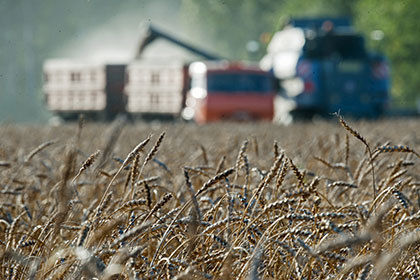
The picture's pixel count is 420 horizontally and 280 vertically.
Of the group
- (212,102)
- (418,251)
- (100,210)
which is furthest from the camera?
(212,102)

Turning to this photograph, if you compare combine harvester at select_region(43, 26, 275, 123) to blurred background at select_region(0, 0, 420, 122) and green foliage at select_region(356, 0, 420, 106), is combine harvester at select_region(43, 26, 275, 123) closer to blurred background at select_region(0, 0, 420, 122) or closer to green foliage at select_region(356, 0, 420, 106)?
green foliage at select_region(356, 0, 420, 106)

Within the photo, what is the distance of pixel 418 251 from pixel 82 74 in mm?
27120

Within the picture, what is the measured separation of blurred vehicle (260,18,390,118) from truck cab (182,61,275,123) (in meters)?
0.76

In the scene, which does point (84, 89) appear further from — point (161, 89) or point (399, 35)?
point (399, 35)

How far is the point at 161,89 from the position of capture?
27266 millimetres

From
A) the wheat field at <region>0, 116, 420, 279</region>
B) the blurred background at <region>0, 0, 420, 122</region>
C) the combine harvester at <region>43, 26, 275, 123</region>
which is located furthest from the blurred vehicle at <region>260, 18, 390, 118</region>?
the blurred background at <region>0, 0, 420, 122</region>

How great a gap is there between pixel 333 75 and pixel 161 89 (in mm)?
5449

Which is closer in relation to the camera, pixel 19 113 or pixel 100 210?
pixel 100 210

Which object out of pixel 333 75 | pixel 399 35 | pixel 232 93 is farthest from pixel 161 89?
pixel 399 35

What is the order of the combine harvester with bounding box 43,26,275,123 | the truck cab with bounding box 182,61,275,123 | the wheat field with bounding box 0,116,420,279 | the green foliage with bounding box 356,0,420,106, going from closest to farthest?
the wheat field with bounding box 0,116,420,279
the truck cab with bounding box 182,61,275,123
the combine harvester with bounding box 43,26,275,123
the green foliage with bounding box 356,0,420,106

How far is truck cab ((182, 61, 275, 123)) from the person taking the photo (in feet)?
78.3

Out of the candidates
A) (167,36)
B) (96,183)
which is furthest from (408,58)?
(96,183)

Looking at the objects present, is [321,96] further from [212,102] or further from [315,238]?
[315,238]

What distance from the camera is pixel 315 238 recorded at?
2332mm
